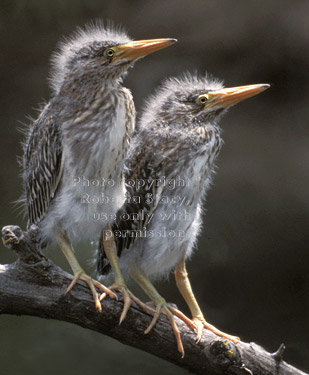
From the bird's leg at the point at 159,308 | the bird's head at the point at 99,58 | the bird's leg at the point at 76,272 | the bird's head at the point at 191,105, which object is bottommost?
the bird's leg at the point at 159,308

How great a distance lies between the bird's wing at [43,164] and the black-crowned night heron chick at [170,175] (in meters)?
0.26

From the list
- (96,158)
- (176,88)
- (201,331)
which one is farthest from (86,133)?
(201,331)

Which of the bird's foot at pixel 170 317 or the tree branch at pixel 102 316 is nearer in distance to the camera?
the tree branch at pixel 102 316

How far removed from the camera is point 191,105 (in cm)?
203

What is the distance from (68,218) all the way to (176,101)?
49 centimetres

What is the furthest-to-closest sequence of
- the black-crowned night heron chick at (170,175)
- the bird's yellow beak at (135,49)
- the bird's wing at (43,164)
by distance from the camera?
the black-crowned night heron chick at (170,175) → the bird's wing at (43,164) → the bird's yellow beak at (135,49)

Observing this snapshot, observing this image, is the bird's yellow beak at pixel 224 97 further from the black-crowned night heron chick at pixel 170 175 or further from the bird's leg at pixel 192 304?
the bird's leg at pixel 192 304

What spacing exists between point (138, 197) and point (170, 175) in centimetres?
12

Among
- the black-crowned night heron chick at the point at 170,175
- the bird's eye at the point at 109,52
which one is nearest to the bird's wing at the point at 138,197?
the black-crowned night heron chick at the point at 170,175

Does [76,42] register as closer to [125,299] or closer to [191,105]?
[191,105]

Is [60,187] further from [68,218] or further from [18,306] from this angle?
[18,306]

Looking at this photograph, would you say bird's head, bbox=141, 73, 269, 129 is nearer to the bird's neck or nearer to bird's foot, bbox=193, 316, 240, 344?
the bird's neck

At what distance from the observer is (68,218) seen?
1.86m

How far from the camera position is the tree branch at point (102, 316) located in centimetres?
166
